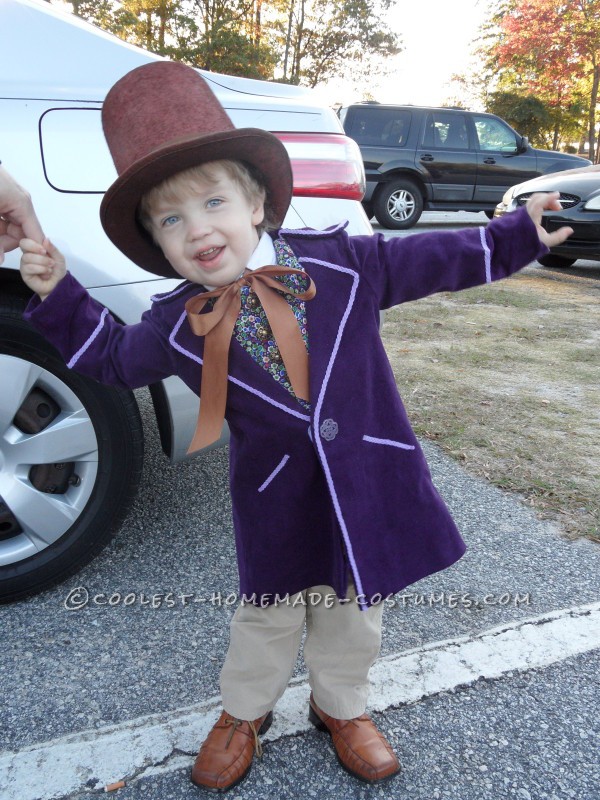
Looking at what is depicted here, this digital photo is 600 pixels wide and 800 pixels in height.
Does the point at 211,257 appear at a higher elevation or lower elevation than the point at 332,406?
higher

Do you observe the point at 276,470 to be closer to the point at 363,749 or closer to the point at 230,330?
the point at 230,330

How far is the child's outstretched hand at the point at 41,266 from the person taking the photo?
145cm

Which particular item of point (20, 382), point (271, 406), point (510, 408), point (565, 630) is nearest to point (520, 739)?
point (565, 630)

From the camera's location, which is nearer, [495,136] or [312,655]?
[312,655]

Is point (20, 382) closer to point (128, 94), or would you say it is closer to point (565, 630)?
point (128, 94)

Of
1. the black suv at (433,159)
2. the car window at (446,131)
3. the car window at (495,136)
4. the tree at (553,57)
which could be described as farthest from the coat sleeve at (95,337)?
the tree at (553,57)

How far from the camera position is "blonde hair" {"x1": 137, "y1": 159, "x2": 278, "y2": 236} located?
134 cm

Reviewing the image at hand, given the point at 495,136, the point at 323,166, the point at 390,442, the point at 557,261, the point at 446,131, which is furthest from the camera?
the point at 495,136

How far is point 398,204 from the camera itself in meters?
11.3

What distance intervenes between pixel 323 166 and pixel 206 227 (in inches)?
43.9

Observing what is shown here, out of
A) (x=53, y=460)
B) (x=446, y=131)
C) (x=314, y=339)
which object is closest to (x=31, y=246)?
(x=314, y=339)

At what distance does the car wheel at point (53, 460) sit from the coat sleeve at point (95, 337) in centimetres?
54

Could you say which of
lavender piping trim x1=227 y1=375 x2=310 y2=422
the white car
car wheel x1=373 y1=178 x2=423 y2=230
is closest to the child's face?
lavender piping trim x1=227 y1=375 x2=310 y2=422

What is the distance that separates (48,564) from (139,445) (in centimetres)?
46
